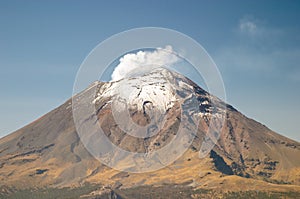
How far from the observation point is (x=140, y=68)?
389 ft
